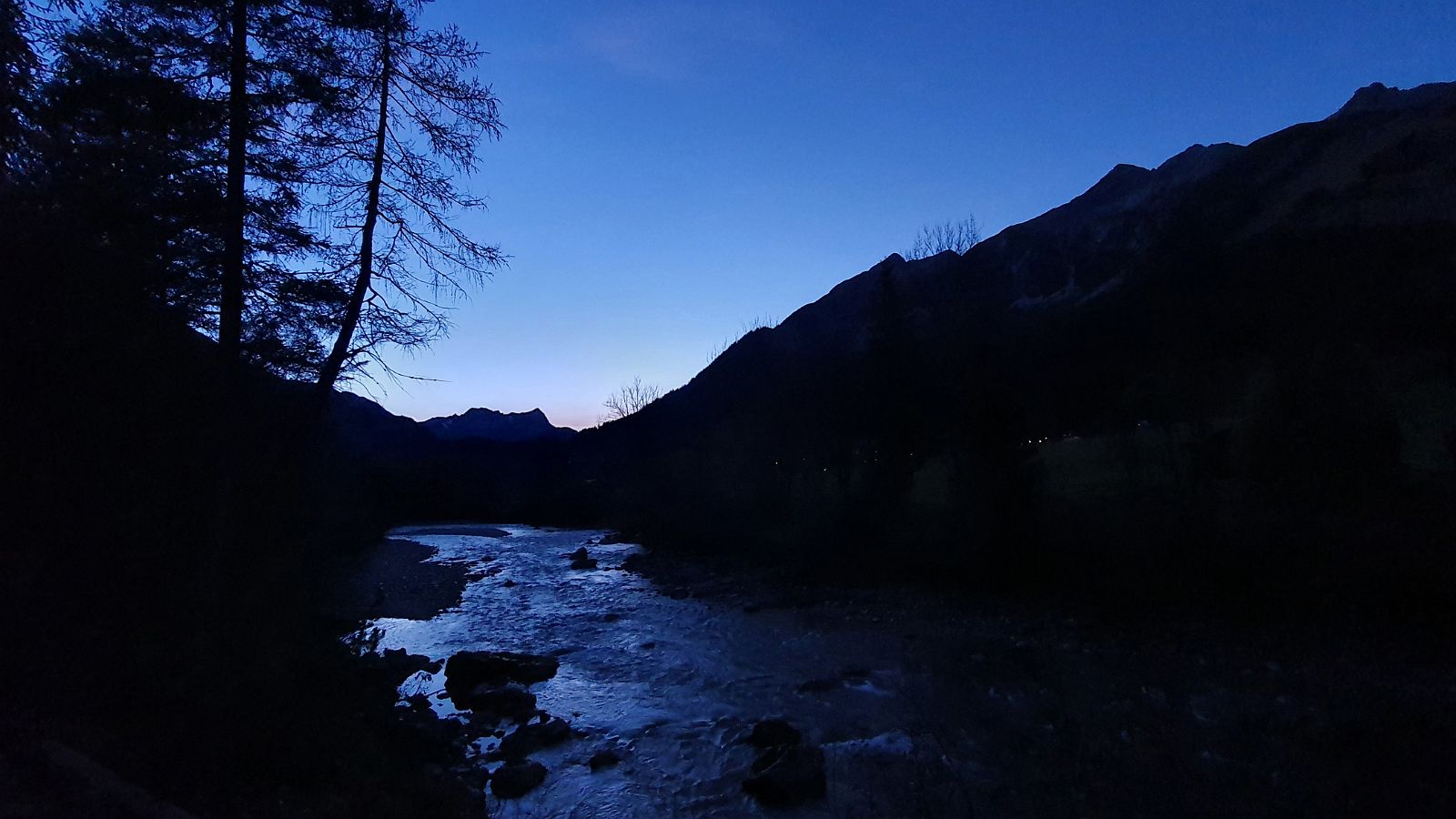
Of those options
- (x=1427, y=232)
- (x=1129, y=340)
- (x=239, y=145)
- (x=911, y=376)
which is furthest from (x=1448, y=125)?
(x=239, y=145)

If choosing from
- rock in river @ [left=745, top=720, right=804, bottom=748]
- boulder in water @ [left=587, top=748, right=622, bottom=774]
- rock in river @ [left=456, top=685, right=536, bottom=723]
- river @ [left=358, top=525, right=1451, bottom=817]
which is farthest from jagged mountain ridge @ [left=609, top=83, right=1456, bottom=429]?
boulder in water @ [left=587, top=748, right=622, bottom=774]

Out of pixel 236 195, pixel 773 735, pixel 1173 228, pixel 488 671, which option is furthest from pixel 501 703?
pixel 1173 228


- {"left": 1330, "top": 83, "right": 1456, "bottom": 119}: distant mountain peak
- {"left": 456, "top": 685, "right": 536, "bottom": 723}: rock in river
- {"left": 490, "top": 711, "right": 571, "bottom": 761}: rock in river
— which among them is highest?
{"left": 1330, "top": 83, "right": 1456, "bottom": 119}: distant mountain peak

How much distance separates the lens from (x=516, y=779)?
365 inches

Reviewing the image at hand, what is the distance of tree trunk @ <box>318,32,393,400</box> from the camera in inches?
389

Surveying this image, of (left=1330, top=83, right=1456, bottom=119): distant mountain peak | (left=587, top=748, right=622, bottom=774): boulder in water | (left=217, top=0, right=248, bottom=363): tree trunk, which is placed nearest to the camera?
(left=217, top=0, right=248, bottom=363): tree trunk

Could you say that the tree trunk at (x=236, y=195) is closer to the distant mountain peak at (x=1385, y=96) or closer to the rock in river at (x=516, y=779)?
the rock in river at (x=516, y=779)

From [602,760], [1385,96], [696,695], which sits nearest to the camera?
[602,760]

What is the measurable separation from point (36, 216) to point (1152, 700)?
1401cm

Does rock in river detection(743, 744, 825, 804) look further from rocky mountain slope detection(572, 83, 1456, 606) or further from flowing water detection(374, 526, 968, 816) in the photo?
rocky mountain slope detection(572, 83, 1456, 606)

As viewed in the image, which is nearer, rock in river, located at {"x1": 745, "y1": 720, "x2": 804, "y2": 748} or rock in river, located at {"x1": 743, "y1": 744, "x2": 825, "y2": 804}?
rock in river, located at {"x1": 743, "y1": 744, "x2": 825, "y2": 804}

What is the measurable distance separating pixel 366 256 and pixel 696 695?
866cm

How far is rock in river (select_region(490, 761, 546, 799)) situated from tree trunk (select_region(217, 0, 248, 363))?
5.53 m

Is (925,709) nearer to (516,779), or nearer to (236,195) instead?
(516,779)
